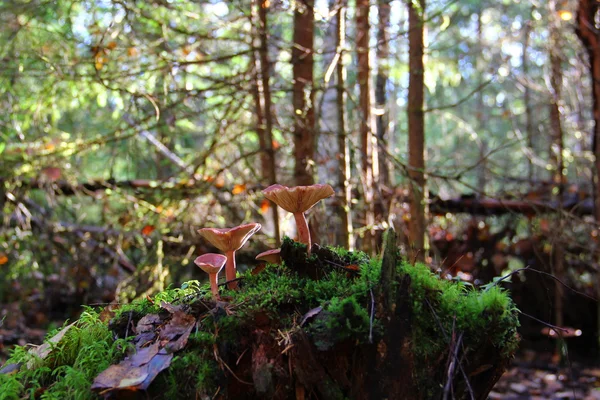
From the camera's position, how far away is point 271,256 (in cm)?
259

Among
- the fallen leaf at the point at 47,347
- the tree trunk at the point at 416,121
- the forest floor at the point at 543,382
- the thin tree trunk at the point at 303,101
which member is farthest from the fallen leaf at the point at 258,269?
the forest floor at the point at 543,382

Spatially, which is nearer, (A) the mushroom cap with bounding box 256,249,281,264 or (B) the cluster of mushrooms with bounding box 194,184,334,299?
(B) the cluster of mushrooms with bounding box 194,184,334,299

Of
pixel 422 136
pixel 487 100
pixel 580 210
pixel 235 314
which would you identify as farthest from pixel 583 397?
pixel 487 100

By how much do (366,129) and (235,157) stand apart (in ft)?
6.45

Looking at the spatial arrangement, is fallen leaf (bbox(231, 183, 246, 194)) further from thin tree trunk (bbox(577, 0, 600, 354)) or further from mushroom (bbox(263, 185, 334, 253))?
thin tree trunk (bbox(577, 0, 600, 354))

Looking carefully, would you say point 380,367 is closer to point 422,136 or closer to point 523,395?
point 422,136

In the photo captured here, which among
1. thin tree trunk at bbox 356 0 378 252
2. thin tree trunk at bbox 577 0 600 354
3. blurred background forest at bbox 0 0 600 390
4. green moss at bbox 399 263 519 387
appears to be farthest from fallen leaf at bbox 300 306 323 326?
thin tree trunk at bbox 577 0 600 354

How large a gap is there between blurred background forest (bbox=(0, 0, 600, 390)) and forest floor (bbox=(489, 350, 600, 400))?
68 centimetres

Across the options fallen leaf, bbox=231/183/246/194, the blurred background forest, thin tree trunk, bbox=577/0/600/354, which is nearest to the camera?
the blurred background forest

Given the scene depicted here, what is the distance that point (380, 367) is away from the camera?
199cm

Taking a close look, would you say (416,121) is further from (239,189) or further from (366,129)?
(239,189)

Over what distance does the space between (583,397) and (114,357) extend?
5551 millimetres

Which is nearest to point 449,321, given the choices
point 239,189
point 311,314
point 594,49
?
point 311,314

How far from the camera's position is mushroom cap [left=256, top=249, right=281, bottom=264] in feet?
8.36
